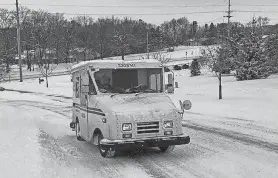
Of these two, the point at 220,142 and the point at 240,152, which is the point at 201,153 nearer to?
the point at 240,152

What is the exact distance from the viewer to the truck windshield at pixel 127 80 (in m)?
9.80

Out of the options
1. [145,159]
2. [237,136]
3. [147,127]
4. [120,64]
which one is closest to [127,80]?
[120,64]

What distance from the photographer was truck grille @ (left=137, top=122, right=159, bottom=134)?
8656 millimetres

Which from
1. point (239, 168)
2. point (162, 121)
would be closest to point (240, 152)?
point (239, 168)

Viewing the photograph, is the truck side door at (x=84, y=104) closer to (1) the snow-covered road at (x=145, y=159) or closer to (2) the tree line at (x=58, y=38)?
(1) the snow-covered road at (x=145, y=159)

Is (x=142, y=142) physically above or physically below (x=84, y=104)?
below

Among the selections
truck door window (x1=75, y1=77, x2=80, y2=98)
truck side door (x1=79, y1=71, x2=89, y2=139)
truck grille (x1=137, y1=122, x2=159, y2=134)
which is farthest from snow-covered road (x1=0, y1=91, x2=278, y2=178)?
truck door window (x1=75, y1=77, x2=80, y2=98)

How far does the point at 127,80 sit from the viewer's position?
9906 mm

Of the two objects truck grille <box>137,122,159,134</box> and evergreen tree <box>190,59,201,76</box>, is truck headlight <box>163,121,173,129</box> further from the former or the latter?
evergreen tree <box>190,59,201,76</box>

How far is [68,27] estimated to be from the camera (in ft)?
339

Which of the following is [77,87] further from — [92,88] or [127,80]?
[127,80]

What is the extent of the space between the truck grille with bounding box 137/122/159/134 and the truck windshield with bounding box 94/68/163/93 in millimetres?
1449

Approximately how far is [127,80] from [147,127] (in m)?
1.71

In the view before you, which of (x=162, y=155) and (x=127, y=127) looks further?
(x=162, y=155)
